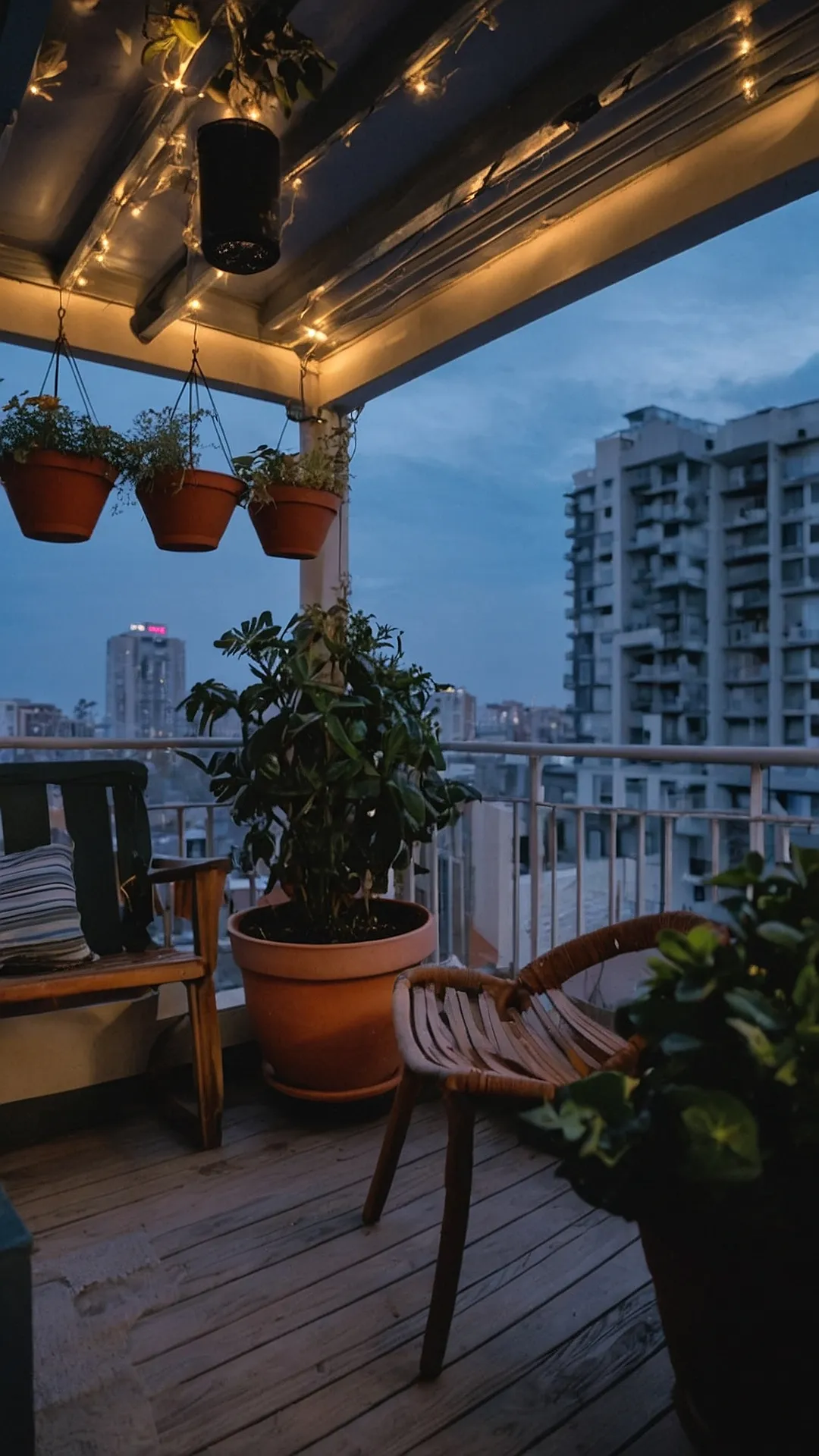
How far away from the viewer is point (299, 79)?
69.3 inches

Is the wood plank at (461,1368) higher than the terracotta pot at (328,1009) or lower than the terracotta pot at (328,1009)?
lower

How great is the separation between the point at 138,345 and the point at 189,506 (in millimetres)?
775

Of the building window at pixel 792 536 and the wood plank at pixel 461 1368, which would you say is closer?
the wood plank at pixel 461 1368

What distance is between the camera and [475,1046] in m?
1.59

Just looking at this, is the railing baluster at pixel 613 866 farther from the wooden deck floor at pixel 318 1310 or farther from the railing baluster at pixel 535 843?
the wooden deck floor at pixel 318 1310

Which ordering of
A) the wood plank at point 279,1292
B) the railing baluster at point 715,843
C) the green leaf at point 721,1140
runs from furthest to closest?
the railing baluster at point 715,843
the wood plank at point 279,1292
the green leaf at point 721,1140

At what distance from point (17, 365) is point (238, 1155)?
242 cm

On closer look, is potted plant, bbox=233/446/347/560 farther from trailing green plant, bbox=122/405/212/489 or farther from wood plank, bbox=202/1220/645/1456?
wood plank, bbox=202/1220/645/1456

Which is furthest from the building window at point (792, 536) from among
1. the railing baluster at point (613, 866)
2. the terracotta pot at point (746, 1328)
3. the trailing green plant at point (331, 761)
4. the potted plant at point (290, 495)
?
the terracotta pot at point (746, 1328)

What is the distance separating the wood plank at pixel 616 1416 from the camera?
1.33 metres

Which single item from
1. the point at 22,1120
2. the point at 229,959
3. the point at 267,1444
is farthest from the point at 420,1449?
the point at 229,959

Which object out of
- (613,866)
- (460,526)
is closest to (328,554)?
(460,526)

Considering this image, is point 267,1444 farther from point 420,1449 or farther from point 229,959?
point 229,959

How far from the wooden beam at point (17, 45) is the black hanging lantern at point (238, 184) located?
371 mm
